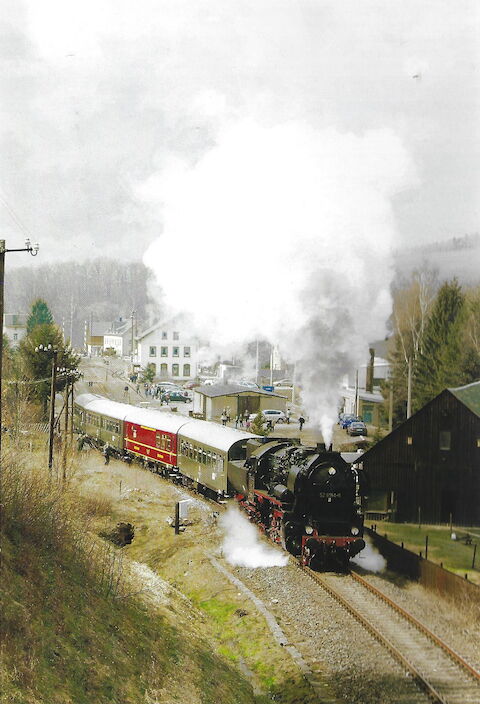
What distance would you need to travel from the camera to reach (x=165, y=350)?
24.1 metres

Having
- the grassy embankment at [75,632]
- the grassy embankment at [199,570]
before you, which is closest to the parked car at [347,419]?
the grassy embankment at [199,570]

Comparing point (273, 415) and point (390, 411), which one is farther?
point (273, 415)

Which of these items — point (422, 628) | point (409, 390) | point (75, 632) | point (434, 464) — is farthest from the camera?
point (409, 390)

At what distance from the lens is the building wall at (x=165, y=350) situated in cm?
2398

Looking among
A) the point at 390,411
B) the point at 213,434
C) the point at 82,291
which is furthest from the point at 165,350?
the point at 390,411

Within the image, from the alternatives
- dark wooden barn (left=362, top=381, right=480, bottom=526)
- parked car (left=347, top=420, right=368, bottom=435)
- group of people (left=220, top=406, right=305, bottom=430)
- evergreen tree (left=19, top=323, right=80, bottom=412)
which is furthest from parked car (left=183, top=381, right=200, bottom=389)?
dark wooden barn (left=362, top=381, right=480, bottom=526)

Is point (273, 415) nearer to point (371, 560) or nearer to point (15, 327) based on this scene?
point (371, 560)

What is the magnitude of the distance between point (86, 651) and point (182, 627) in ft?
9.20

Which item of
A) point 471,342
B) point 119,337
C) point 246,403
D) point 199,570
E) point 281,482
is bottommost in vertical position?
point 199,570

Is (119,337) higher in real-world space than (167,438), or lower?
higher

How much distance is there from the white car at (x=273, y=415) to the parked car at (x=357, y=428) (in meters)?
3.10

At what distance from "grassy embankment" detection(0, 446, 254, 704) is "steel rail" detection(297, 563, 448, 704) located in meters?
2.05

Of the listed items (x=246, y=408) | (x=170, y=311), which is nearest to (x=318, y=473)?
(x=246, y=408)

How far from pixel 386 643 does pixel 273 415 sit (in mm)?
13315
